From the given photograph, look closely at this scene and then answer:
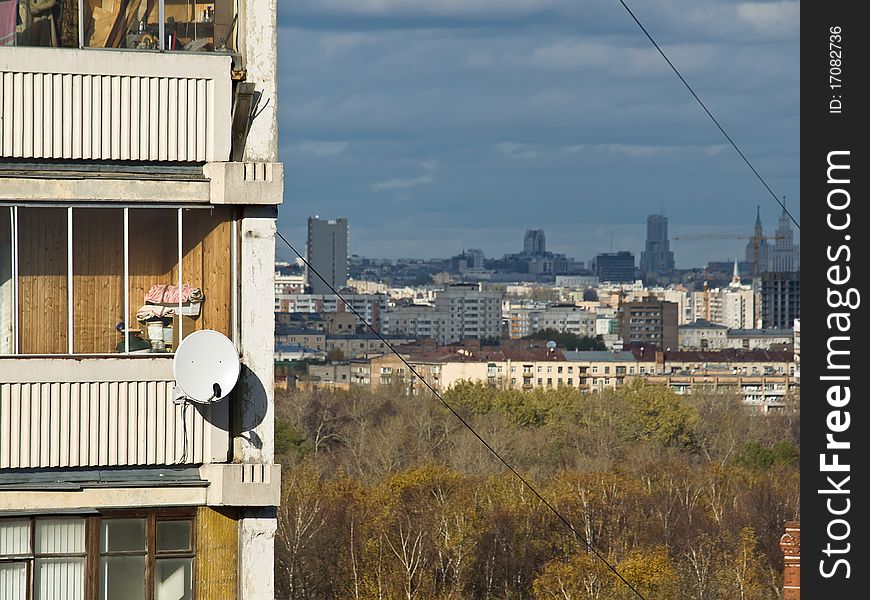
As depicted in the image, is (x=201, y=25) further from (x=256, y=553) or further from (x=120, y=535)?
(x=256, y=553)

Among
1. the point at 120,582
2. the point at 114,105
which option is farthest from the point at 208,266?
the point at 120,582

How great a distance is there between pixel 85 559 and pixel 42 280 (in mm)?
1907

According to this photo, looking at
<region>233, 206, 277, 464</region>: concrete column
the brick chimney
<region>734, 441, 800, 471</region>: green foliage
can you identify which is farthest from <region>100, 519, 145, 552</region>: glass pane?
<region>734, 441, 800, 471</region>: green foliage

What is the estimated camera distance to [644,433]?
115 m

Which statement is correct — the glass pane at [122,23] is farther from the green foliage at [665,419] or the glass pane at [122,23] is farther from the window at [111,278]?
the green foliage at [665,419]

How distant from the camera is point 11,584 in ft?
37.3

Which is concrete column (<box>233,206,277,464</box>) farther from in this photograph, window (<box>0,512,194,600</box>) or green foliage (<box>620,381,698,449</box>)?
green foliage (<box>620,381,698,449</box>)

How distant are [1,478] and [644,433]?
105 metres

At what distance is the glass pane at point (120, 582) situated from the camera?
11516 millimetres
